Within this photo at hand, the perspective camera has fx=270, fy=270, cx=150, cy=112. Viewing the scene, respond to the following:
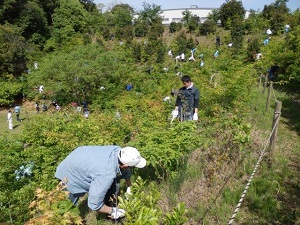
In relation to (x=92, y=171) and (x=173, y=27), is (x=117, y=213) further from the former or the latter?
(x=173, y=27)

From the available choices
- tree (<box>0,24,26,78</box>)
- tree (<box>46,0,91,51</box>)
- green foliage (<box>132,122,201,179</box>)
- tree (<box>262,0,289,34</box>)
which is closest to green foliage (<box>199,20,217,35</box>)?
tree (<box>262,0,289,34</box>)

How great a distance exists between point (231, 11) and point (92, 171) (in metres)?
22.4

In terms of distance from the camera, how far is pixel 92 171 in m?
2.77

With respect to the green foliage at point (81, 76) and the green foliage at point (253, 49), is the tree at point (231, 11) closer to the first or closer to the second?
the green foliage at point (253, 49)

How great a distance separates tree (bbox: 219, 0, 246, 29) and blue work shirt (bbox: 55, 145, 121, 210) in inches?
843

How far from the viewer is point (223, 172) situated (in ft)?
12.1

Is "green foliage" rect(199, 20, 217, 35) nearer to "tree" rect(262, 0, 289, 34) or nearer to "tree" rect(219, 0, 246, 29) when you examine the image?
"tree" rect(219, 0, 246, 29)

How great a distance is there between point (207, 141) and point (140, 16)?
83.2 ft

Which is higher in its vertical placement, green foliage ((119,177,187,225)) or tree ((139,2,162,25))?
tree ((139,2,162,25))

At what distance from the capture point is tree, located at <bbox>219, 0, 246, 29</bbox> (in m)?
21.8

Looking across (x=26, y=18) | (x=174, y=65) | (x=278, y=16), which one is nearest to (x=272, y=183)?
(x=174, y=65)

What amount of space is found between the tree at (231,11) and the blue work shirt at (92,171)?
70.3 ft

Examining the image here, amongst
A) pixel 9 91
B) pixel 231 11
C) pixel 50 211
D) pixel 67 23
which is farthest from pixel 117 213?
pixel 67 23

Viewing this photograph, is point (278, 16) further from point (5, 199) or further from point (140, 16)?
point (5, 199)
